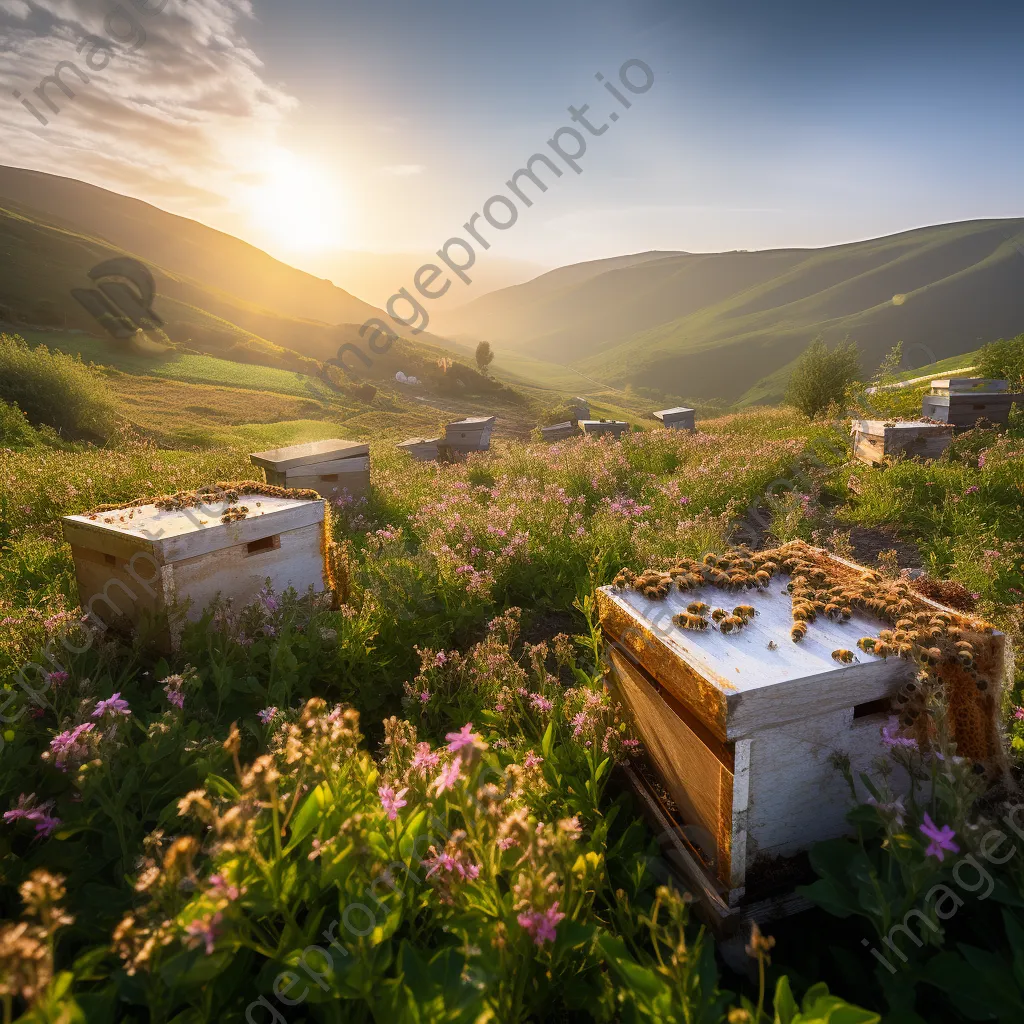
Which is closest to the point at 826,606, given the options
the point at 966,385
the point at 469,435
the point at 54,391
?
the point at 469,435

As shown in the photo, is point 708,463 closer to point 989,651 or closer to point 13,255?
point 989,651

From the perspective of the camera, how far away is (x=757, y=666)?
7.99 feet

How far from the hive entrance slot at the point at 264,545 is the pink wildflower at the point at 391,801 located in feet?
10.0

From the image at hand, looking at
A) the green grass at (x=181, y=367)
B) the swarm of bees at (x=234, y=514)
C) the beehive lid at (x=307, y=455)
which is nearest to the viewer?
the swarm of bees at (x=234, y=514)

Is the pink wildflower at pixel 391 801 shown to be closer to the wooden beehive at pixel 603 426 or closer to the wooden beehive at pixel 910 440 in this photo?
the wooden beehive at pixel 910 440

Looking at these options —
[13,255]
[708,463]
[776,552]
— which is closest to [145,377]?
[708,463]

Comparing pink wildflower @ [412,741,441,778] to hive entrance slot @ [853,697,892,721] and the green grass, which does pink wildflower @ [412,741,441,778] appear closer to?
hive entrance slot @ [853,697,892,721]

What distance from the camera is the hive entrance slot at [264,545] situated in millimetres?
4703

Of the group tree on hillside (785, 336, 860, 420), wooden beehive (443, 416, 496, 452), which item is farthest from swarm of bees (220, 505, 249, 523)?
tree on hillside (785, 336, 860, 420)

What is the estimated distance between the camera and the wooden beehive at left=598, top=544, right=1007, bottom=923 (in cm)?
229

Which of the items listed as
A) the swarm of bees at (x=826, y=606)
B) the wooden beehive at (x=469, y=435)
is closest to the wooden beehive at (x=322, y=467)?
the swarm of bees at (x=826, y=606)

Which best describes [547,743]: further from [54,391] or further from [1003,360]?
[1003,360]

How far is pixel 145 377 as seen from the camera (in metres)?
32.8

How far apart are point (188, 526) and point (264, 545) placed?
0.63 metres
